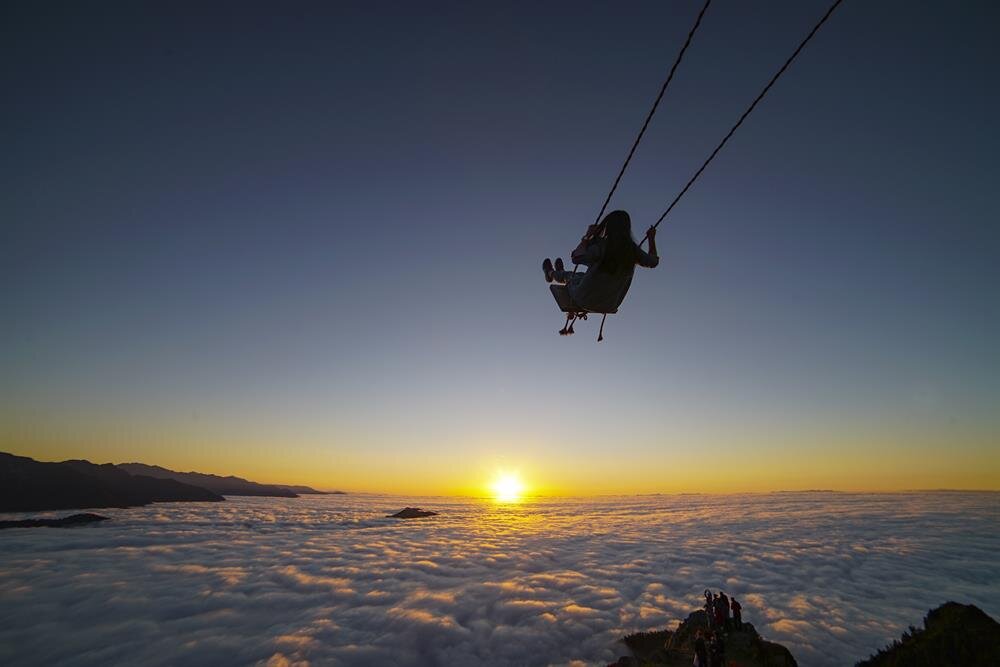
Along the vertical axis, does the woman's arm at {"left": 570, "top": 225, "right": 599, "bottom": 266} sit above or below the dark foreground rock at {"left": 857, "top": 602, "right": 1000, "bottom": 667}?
above

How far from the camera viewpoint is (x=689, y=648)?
39.3 ft

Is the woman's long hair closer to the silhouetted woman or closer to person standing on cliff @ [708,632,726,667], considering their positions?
the silhouetted woman

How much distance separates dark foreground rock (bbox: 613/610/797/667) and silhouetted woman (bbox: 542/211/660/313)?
10259 millimetres

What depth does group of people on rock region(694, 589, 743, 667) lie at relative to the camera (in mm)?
9508

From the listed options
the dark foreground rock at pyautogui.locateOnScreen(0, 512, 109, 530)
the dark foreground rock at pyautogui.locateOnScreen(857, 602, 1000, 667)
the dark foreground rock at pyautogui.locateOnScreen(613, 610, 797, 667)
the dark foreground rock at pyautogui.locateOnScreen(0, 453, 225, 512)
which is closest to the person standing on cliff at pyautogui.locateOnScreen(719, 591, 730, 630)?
the dark foreground rock at pyautogui.locateOnScreen(613, 610, 797, 667)

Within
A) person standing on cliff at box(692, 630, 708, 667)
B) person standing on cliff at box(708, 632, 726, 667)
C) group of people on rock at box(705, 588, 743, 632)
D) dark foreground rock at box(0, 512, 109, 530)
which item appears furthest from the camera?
dark foreground rock at box(0, 512, 109, 530)

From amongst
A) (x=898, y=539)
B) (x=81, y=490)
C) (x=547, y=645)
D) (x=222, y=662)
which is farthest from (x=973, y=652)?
(x=81, y=490)

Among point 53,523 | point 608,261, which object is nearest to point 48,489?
point 53,523

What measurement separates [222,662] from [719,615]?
51.8 ft

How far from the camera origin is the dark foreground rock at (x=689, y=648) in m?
10.5

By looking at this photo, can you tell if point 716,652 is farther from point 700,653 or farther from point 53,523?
point 53,523

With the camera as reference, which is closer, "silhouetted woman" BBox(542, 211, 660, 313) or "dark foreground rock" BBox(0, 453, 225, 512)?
"silhouetted woman" BBox(542, 211, 660, 313)

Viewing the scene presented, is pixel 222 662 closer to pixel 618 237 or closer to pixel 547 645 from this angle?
pixel 547 645

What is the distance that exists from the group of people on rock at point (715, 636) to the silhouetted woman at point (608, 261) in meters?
8.97
